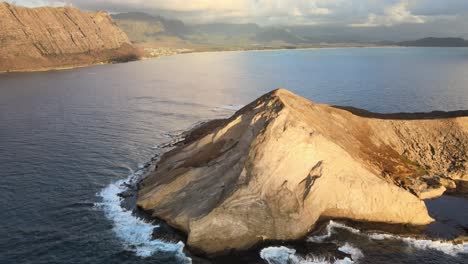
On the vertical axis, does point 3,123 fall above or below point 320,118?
below

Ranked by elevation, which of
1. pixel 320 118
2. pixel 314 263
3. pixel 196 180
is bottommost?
pixel 314 263

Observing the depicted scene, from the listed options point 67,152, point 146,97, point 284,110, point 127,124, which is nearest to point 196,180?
point 284,110

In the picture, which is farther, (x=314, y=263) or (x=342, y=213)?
(x=342, y=213)

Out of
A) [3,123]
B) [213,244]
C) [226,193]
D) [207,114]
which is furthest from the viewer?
[207,114]

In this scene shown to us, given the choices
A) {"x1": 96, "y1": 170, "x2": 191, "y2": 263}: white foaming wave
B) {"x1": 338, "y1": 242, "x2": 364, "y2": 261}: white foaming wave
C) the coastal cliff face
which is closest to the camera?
{"x1": 338, "y1": 242, "x2": 364, "y2": 261}: white foaming wave

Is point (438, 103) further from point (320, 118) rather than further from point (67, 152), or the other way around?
point (67, 152)

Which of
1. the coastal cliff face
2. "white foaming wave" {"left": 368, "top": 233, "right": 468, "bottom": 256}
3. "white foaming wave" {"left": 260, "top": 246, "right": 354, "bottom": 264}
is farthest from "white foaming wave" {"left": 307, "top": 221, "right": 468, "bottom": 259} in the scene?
"white foaming wave" {"left": 260, "top": 246, "right": 354, "bottom": 264}

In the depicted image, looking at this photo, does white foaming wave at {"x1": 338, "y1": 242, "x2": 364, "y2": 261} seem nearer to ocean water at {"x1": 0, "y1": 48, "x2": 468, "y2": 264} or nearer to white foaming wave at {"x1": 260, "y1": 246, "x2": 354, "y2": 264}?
ocean water at {"x1": 0, "y1": 48, "x2": 468, "y2": 264}
